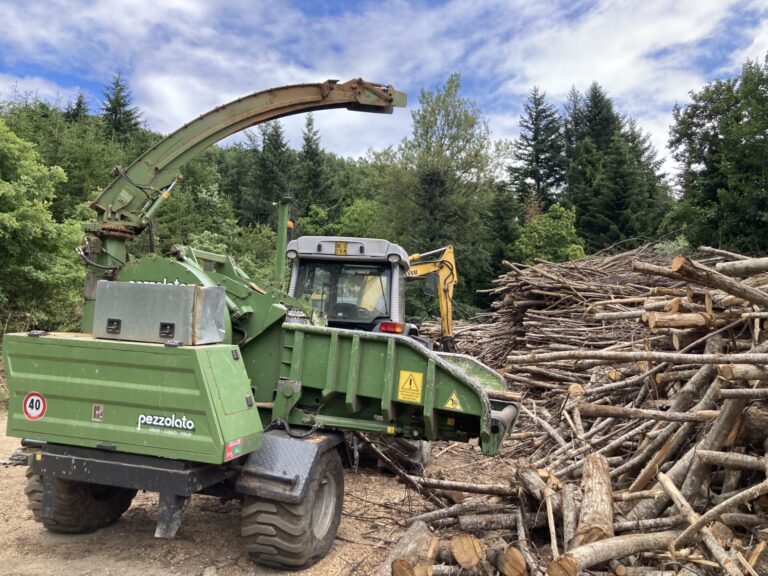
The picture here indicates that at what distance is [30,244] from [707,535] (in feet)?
39.7

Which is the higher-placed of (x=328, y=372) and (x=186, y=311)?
(x=186, y=311)

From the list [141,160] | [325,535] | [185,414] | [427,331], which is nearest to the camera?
[185,414]

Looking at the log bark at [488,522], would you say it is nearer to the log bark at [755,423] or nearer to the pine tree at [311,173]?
the log bark at [755,423]

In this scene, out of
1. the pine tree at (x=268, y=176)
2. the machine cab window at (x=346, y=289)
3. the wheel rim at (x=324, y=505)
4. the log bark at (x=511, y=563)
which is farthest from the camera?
the pine tree at (x=268, y=176)

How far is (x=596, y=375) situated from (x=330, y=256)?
377 cm

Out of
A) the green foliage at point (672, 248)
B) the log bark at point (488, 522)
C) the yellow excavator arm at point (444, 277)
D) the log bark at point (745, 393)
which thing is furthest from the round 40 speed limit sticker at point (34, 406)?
the green foliage at point (672, 248)

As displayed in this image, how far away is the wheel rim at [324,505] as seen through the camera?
15.3ft

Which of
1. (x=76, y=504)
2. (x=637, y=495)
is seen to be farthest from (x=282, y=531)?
(x=637, y=495)

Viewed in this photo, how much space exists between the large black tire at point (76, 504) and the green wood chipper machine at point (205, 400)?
0.01m

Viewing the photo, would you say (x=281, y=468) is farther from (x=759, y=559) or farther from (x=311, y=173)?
(x=311, y=173)

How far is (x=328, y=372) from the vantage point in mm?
4848

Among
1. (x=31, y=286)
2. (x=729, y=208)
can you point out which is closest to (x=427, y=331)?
(x=31, y=286)

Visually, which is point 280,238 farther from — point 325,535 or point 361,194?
point 361,194

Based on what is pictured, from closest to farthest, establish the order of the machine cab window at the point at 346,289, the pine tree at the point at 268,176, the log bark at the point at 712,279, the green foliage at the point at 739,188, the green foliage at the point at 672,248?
the log bark at the point at 712,279, the machine cab window at the point at 346,289, the green foliage at the point at 672,248, the green foliage at the point at 739,188, the pine tree at the point at 268,176
